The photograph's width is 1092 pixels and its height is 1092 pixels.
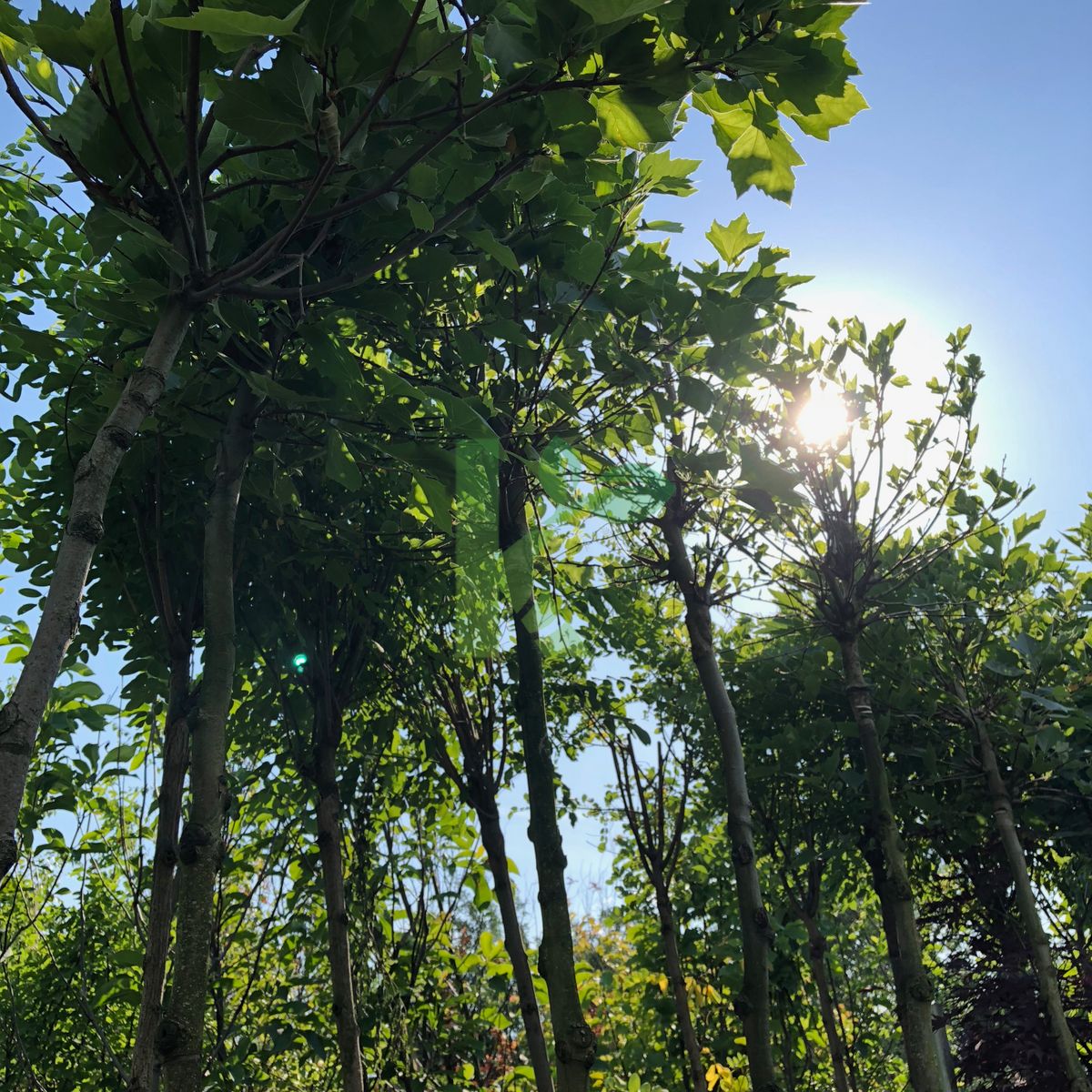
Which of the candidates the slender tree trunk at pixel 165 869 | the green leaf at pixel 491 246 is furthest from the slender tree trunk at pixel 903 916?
the green leaf at pixel 491 246

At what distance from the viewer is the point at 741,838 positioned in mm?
4020

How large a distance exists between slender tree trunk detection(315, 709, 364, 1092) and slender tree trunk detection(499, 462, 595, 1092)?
1.08m

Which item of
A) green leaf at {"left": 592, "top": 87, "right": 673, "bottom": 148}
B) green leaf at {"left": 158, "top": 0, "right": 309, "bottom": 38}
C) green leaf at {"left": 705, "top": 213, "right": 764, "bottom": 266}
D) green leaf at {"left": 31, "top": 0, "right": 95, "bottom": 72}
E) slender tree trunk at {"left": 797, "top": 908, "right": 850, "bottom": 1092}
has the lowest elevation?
slender tree trunk at {"left": 797, "top": 908, "right": 850, "bottom": 1092}

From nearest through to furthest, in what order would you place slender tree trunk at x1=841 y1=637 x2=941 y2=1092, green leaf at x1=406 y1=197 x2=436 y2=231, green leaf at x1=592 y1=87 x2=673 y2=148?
1. green leaf at x1=592 y1=87 x2=673 y2=148
2. green leaf at x1=406 y1=197 x2=436 y2=231
3. slender tree trunk at x1=841 y1=637 x2=941 y2=1092

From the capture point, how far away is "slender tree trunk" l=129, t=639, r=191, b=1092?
2582 millimetres

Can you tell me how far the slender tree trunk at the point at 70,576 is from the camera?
119 cm

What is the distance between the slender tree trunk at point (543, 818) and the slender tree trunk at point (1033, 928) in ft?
10.1

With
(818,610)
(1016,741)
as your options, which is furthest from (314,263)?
A: (1016,741)

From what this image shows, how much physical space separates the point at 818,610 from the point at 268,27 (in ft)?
15.0

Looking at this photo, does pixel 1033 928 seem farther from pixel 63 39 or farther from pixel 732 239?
pixel 63 39

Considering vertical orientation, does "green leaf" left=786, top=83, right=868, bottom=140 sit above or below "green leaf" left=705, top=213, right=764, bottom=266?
below

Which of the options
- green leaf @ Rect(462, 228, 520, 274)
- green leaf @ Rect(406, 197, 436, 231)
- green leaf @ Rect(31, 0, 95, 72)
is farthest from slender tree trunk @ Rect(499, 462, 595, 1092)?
green leaf @ Rect(31, 0, 95, 72)

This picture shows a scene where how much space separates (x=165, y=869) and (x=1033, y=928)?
4.33m

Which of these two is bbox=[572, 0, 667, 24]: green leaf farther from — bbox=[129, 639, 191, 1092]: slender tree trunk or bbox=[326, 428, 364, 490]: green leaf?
bbox=[129, 639, 191, 1092]: slender tree trunk
